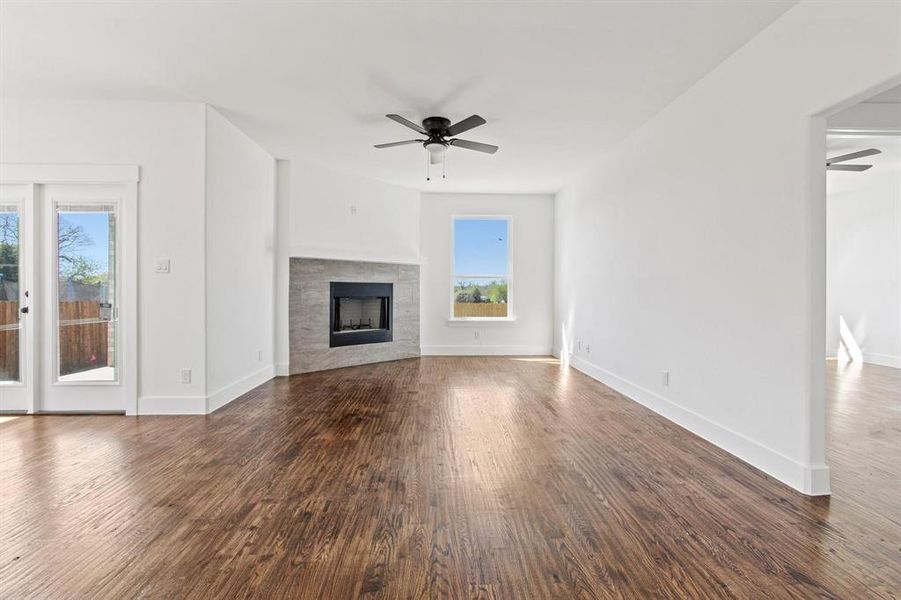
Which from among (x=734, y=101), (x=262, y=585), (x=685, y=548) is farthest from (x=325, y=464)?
(x=734, y=101)

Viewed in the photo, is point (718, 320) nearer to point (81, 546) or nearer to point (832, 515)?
point (832, 515)

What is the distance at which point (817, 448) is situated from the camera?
247 centimetres

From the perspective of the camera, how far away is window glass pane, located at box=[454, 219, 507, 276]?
800 cm

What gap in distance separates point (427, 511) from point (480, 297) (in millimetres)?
5927

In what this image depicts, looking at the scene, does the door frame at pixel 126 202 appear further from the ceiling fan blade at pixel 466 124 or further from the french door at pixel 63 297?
the ceiling fan blade at pixel 466 124

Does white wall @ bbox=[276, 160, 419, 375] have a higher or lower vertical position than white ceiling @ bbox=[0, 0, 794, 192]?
lower

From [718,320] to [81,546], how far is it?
12.5 ft

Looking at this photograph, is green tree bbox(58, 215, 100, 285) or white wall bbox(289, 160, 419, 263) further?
white wall bbox(289, 160, 419, 263)

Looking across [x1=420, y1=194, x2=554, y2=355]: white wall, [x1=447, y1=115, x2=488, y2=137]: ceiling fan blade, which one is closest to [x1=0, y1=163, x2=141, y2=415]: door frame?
[x1=447, y1=115, x2=488, y2=137]: ceiling fan blade

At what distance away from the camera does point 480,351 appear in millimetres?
7898

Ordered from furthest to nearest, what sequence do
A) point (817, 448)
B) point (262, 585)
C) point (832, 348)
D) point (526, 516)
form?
point (832, 348) < point (817, 448) < point (526, 516) < point (262, 585)

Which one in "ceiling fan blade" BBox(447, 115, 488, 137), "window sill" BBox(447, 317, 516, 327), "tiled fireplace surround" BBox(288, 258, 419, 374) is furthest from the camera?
"window sill" BBox(447, 317, 516, 327)

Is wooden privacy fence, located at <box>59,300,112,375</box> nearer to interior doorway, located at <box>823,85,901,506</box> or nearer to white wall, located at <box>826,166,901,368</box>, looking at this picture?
interior doorway, located at <box>823,85,901,506</box>

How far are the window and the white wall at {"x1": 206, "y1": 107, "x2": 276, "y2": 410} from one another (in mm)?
3296
